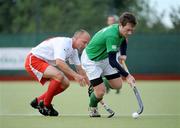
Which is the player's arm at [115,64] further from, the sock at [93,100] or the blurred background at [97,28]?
the blurred background at [97,28]

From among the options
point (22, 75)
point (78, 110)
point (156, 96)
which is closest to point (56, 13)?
point (22, 75)

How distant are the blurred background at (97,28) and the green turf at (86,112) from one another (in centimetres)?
644

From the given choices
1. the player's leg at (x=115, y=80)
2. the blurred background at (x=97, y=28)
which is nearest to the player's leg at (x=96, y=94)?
the player's leg at (x=115, y=80)

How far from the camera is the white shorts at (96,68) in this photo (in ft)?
35.6

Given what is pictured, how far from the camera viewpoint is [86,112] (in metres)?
11.8

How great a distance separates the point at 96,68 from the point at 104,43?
489 mm

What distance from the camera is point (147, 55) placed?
2423cm

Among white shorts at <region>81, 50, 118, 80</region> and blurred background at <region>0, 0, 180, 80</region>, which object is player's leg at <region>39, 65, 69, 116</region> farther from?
blurred background at <region>0, 0, 180, 80</region>

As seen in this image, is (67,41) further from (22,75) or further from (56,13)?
(56,13)

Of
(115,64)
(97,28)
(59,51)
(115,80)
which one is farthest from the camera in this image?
(97,28)

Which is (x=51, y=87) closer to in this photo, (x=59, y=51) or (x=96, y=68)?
(x=59, y=51)

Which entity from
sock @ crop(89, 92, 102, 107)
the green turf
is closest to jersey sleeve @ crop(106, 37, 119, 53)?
the green turf

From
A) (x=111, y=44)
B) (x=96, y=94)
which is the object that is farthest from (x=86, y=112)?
(x=111, y=44)

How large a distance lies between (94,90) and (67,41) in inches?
32.0
